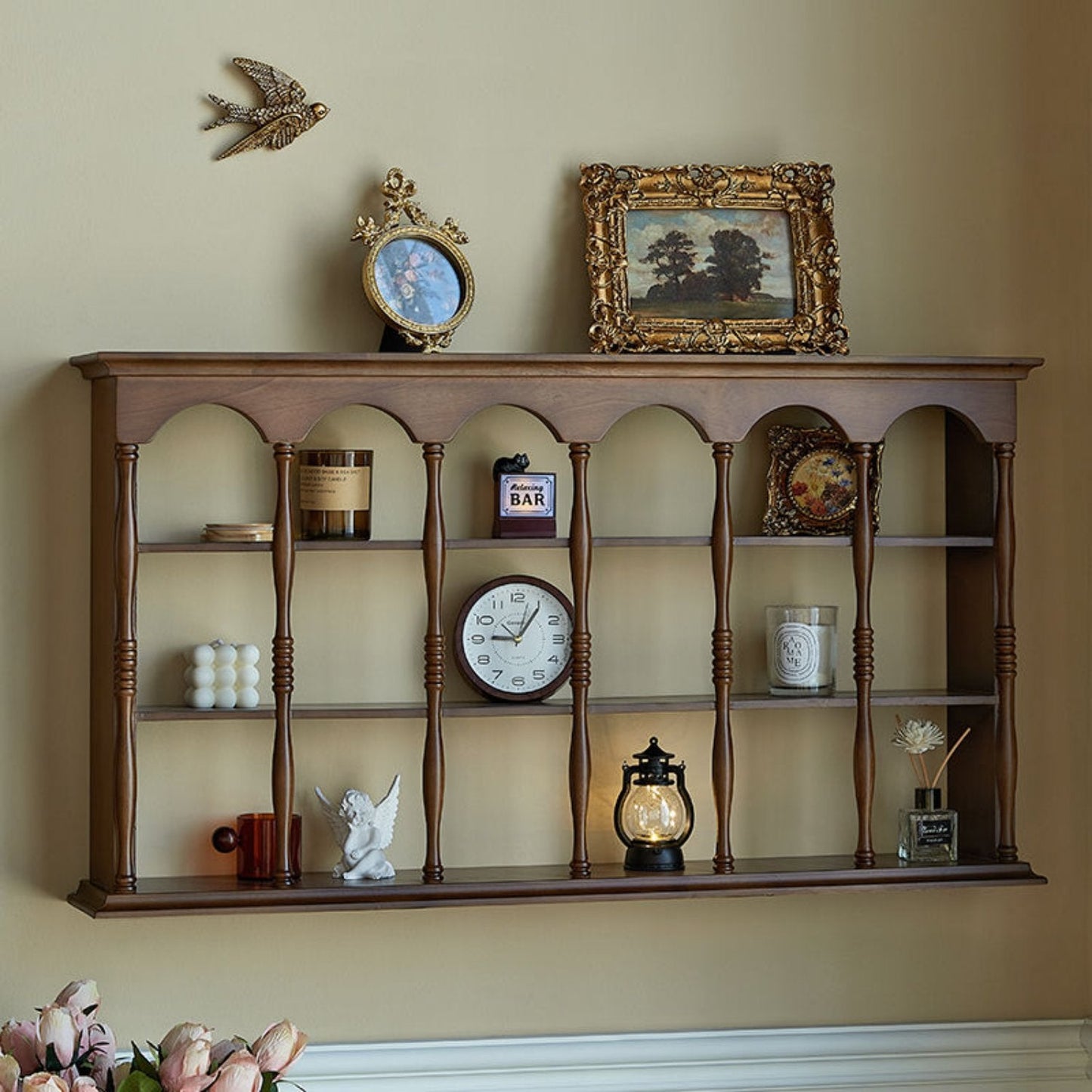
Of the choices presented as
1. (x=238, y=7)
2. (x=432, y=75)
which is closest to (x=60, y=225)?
(x=238, y=7)

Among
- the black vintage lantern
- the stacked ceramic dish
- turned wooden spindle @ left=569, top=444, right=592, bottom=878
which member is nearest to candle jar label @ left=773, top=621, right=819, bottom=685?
the black vintage lantern

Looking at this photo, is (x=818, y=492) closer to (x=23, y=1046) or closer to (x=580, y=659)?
(x=580, y=659)

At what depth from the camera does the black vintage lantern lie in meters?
2.86

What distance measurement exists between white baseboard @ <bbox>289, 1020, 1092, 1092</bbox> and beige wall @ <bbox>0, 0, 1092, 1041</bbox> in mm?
37

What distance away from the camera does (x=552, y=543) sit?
9.27 feet

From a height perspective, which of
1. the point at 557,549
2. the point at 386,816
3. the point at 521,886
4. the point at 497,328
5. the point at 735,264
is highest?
the point at 735,264

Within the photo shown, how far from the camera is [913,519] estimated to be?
3080mm

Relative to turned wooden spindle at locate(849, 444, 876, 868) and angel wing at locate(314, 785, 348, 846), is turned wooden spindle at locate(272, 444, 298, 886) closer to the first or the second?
angel wing at locate(314, 785, 348, 846)

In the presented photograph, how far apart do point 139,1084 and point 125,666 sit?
657 mm

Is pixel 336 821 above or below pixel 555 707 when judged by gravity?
below

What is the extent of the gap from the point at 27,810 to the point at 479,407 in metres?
0.99

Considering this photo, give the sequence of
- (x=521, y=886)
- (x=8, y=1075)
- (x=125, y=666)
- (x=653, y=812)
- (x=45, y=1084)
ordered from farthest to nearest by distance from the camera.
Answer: (x=653, y=812), (x=521, y=886), (x=125, y=666), (x=8, y=1075), (x=45, y=1084)

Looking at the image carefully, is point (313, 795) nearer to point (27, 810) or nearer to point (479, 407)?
point (27, 810)

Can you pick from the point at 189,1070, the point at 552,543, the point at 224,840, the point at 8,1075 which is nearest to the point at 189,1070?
the point at 189,1070
